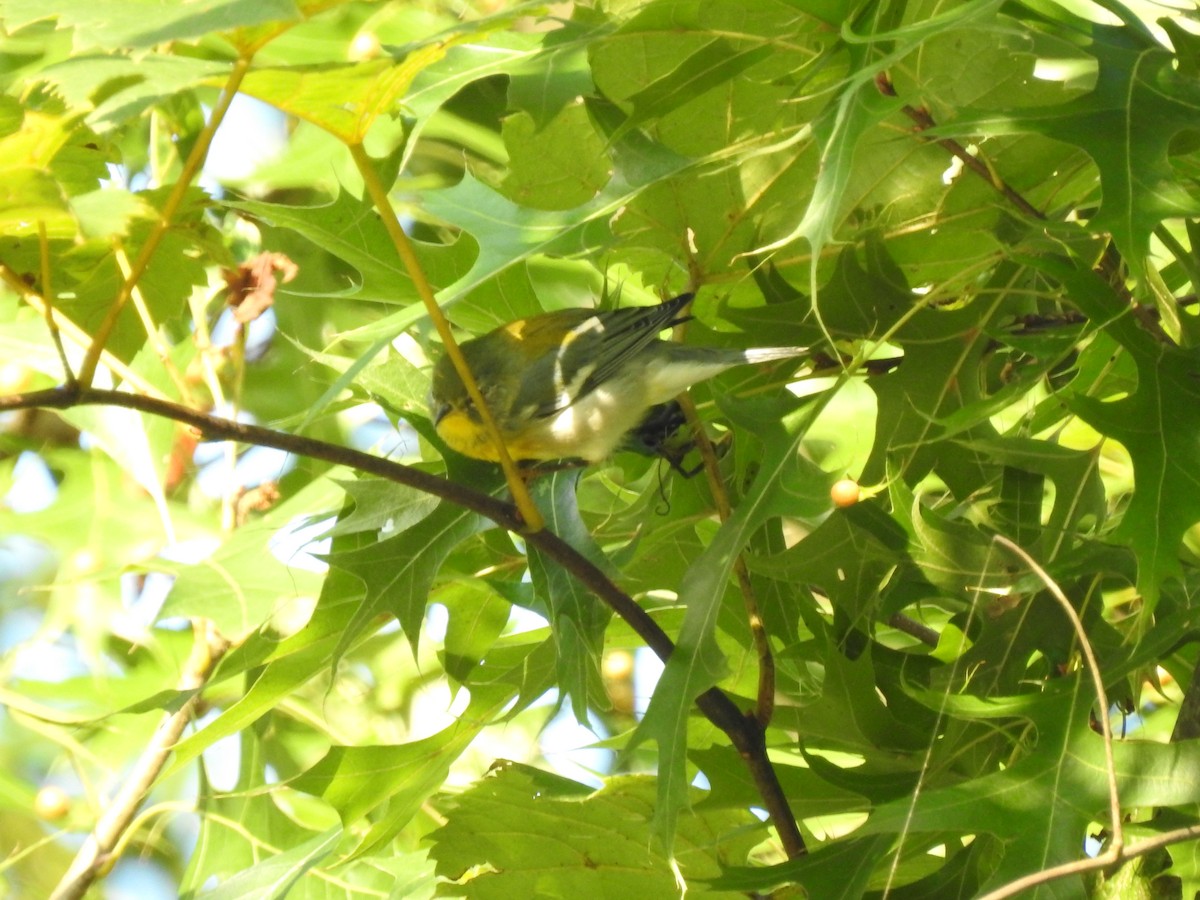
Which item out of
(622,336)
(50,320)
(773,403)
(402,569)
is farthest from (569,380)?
(50,320)

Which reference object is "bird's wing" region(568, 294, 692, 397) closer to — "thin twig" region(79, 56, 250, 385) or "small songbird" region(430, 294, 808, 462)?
"small songbird" region(430, 294, 808, 462)

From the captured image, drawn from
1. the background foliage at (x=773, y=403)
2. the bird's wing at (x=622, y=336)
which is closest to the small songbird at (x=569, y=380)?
the bird's wing at (x=622, y=336)

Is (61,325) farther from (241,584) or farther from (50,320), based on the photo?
(50,320)

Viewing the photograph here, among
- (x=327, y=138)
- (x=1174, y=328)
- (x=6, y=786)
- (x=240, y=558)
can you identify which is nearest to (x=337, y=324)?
(x=327, y=138)

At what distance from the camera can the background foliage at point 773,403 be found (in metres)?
1.09

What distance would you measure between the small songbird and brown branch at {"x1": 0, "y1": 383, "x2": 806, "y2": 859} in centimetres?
45

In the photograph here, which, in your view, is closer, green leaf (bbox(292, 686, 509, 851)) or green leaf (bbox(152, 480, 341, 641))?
green leaf (bbox(292, 686, 509, 851))

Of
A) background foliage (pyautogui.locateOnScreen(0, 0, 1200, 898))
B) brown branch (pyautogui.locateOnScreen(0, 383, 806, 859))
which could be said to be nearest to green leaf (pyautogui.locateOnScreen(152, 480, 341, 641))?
background foliage (pyautogui.locateOnScreen(0, 0, 1200, 898))

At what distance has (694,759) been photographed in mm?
1339

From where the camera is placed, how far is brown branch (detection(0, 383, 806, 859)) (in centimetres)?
101

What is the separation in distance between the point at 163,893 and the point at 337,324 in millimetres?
1254

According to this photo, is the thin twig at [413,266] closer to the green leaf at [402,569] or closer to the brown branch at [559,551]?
the brown branch at [559,551]

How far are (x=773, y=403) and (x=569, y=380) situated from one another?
1026mm

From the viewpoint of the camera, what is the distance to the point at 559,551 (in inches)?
47.0
